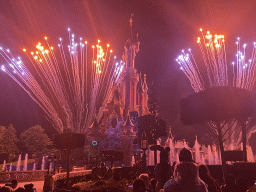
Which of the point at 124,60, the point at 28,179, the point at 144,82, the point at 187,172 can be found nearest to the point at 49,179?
the point at 28,179

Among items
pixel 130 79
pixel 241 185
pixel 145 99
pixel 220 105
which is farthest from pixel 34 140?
pixel 241 185

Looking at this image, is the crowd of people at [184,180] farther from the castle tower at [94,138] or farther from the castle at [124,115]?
the castle tower at [94,138]

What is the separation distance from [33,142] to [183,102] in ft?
224

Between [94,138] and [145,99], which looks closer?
[94,138]

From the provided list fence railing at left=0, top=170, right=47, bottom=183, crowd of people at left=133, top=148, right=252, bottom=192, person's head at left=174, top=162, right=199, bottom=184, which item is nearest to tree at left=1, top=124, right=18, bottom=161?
fence railing at left=0, top=170, right=47, bottom=183

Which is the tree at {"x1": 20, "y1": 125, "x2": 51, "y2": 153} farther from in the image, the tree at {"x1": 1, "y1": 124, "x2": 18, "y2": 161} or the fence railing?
the fence railing

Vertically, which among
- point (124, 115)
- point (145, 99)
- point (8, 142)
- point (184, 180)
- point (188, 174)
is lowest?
point (184, 180)

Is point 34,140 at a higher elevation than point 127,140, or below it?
higher

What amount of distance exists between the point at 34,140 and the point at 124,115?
3178cm

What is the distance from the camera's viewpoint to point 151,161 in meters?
42.0

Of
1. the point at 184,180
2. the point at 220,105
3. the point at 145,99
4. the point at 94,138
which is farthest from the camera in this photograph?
the point at 145,99

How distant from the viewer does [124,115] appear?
6931cm

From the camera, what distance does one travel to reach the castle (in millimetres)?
54466

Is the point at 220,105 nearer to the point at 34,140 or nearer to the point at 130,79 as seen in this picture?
the point at 130,79
